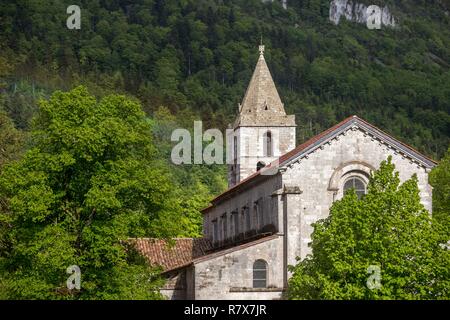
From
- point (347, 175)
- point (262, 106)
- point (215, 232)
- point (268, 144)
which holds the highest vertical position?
point (262, 106)

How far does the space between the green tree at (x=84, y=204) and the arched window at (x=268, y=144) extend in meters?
28.6

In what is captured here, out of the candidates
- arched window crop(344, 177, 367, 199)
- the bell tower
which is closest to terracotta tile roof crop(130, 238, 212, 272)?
the bell tower

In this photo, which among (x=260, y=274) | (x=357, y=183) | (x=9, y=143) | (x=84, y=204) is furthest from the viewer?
(x=9, y=143)

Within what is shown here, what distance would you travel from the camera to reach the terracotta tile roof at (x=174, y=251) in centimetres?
6931

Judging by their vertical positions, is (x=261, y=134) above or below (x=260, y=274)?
above

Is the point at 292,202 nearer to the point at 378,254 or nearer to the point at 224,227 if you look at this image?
the point at 378,254

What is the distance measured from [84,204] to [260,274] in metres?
11.0

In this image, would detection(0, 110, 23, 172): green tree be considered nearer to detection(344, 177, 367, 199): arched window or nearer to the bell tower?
the bell tower

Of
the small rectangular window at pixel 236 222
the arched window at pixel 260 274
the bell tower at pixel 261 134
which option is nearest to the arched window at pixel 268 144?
the bell tower at pixel 261 134

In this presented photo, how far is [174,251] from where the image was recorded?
72562mm

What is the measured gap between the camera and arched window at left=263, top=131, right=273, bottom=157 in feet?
263

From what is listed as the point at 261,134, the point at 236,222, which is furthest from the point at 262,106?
the point at 236,222

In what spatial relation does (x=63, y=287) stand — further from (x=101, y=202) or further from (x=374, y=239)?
(x=374, y=239)
